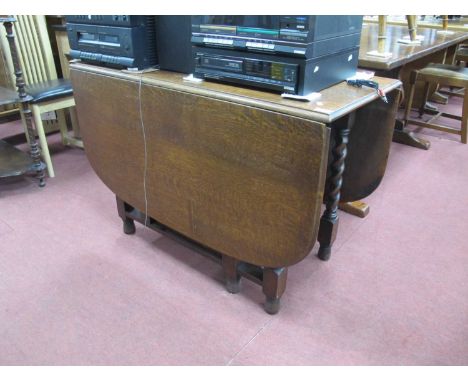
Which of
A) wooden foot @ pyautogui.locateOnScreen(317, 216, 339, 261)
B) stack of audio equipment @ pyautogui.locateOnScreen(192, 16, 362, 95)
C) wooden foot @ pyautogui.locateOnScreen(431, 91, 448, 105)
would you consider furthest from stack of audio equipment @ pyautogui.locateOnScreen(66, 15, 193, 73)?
wooden foot @ pyautogui.locateOnScreen(431, 91, 448, 105)

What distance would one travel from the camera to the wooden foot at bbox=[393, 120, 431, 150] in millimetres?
2838

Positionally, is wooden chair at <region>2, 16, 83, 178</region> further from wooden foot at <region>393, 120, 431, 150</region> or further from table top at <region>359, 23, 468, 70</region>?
wooden foot at <region>393, 120, 431, 150</region>

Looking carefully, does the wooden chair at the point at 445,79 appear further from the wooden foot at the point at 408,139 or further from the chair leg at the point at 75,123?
the chair leg at the point at 75,123

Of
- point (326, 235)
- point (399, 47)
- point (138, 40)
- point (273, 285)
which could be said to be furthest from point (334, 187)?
point (399, 47)

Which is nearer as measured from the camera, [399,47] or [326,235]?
[326,235]

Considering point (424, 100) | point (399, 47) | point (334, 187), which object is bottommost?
point (424, 100)

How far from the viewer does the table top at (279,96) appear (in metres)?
1.02

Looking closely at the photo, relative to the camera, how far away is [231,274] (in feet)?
4.84

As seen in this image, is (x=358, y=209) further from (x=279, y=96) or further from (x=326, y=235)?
(x=279, y=96)

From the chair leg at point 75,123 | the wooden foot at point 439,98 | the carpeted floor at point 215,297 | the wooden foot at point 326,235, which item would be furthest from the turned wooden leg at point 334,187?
the wooden foot at point 439,98

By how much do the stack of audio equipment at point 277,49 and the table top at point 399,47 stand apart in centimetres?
73

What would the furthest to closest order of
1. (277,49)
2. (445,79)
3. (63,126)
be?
(63,126), (445,79), (277,49)

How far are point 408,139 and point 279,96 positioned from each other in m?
2.12
